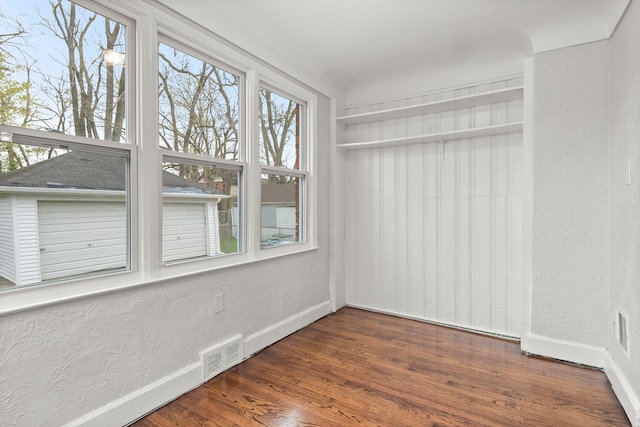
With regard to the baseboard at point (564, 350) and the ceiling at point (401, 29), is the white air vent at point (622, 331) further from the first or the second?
the ceiling at point (401, 29)

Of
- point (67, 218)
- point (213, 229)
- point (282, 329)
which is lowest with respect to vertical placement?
point (282, 329)

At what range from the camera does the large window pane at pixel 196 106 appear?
2.21 meters

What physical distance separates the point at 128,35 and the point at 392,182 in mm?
2617

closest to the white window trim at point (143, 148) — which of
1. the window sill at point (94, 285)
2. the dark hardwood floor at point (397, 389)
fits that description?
the window sill at point (94, 285)

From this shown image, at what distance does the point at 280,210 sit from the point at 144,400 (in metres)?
1.77

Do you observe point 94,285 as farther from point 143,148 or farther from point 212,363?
point 212,363

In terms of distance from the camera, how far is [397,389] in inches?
88.0

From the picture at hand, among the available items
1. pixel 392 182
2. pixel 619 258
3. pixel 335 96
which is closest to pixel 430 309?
pixel 392 182

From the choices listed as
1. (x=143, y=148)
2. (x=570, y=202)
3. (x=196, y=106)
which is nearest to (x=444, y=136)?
(x=570, y=202)

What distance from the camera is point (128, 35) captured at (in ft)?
6.50

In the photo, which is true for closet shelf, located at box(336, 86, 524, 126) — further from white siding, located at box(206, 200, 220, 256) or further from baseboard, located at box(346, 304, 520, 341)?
baseboard, located at box(346, 304, 520, 341)

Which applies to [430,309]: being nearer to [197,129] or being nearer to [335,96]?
[335,96]

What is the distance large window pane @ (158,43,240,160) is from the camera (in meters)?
2.21

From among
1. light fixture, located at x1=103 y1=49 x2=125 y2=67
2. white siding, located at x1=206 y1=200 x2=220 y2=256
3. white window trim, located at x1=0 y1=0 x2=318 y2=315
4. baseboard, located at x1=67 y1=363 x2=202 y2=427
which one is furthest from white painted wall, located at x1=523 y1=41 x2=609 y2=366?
light fixture, located at x1=103 y1=49 x2=125 y2=67
